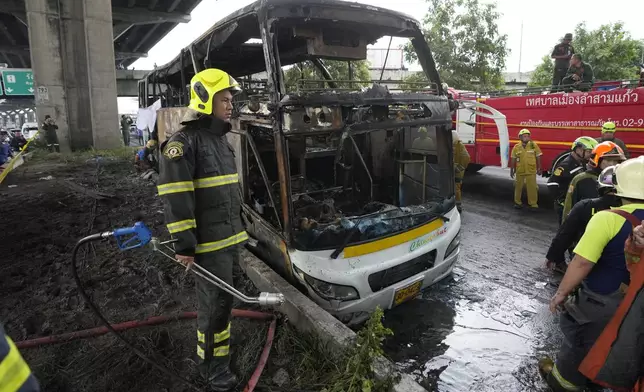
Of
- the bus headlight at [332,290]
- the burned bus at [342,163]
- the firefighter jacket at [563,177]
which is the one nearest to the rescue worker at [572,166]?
the firefighter jacket at [563,177]

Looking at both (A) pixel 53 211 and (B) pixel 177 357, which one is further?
(A) pixel 53 211

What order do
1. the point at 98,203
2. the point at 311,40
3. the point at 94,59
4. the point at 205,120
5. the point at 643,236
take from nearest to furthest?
the point at 643,236, the point at 205,120, the point at 311,40, the point at 98,203, the point at 94,59

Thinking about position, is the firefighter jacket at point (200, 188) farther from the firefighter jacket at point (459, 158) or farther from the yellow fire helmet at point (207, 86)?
the firefighter jacket at point (459, 158)

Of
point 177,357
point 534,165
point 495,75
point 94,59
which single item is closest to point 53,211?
point 177,357

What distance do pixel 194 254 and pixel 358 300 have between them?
141 cm

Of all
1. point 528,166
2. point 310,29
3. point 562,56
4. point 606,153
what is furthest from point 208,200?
point 562,56

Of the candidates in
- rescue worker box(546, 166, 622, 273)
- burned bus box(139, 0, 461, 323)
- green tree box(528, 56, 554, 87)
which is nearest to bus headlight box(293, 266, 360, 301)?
burned bus box(139, 0, 461, 323)

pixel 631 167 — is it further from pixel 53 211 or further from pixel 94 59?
pixel 94 59

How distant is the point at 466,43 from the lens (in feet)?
54.3

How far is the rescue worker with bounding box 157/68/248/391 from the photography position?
214 cm

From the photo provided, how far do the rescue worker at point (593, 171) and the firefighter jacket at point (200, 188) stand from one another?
3.44m

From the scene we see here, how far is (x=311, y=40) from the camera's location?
3723 millimetres

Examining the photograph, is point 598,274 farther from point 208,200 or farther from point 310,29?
point 310,29

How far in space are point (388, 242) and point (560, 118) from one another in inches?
242
